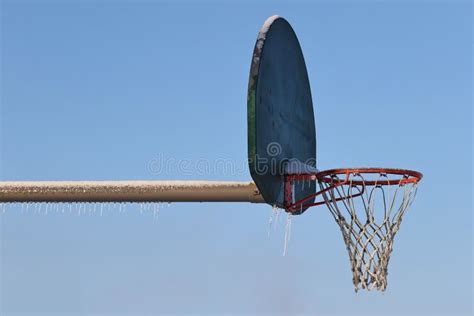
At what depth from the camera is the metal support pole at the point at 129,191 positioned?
1330cm

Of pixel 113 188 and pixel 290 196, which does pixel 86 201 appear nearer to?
pixel 113 188

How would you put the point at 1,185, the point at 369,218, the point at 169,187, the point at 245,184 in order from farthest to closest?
the point at 1,185
the point at 169,187
the point at 245,184
the point at 369,218

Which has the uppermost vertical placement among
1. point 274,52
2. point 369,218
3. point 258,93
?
point 274,52

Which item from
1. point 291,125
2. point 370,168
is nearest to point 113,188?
point 291,125

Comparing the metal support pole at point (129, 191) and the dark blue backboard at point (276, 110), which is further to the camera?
the metal support pole at point (129, 191)

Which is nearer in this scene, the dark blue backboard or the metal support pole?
the dark blue backboard

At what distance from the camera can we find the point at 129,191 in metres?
14.3

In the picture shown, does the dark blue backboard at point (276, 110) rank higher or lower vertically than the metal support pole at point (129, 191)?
higher

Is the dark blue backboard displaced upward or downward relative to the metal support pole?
upward

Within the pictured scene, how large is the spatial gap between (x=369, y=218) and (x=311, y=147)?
343cm

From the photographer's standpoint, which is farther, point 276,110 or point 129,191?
point 129,191

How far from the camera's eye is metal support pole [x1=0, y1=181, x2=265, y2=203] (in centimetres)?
1330

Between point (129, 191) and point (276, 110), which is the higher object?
point (276, 110)

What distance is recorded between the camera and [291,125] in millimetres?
13734
